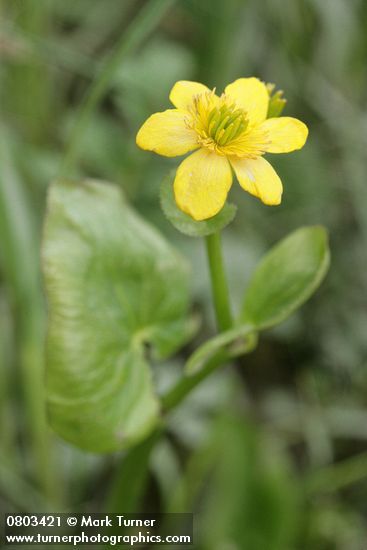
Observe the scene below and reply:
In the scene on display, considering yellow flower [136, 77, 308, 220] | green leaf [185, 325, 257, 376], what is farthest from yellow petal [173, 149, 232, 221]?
green leaf [185, 325, 257, 376]

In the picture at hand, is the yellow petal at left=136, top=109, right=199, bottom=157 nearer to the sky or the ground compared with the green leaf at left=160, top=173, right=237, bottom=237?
nearer to the sky

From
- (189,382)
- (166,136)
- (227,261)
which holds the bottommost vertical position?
(189,382)

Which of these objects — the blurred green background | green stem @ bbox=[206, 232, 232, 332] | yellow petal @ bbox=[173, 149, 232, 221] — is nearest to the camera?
yellow petal @ bbox=[173, 149, 232, 221]

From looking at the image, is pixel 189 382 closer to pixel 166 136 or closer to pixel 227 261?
pixel 166 136

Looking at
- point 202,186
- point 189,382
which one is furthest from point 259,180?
point 189,382

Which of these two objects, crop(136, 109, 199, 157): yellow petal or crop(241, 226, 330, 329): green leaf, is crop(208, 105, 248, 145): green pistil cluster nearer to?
crop(136, 109, 199, 157): yellow petal

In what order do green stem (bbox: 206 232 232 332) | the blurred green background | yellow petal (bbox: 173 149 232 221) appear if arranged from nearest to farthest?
yellow petal (bbox: 173 149 232 221), green stem (bbox: 206 232 232 332), the blurred green background

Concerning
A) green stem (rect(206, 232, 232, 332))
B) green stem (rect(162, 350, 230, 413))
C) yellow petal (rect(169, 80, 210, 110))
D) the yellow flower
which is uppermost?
yellow petal (rect(169, 80, 210, 110))
